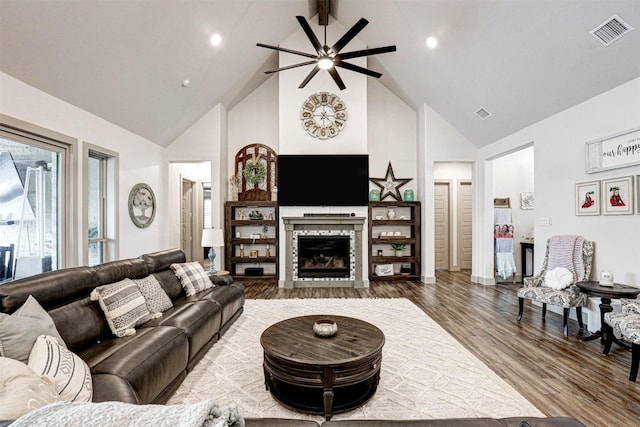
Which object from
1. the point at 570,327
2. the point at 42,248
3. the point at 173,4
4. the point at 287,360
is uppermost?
the point at 173,4

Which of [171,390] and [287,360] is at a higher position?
[287,360]

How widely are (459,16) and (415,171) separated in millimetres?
3307

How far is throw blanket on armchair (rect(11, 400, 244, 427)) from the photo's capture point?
2.59ft

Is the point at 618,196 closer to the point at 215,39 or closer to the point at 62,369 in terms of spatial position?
the point at 62,369

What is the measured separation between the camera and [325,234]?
6062 mm

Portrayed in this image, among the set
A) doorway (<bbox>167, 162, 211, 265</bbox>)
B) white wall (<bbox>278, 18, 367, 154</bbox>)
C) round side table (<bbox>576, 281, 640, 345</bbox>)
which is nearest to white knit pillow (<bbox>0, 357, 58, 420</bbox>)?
round side table (<bbox>576, 281, 640, 345</bbox>)

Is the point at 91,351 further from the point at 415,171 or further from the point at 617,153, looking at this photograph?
the point at 415,171

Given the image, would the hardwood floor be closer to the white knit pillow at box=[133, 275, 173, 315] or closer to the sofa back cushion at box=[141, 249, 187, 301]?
the sofa back cushion at box=[141, 249, 187, 301]

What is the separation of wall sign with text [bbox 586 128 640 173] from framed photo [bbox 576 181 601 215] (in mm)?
181

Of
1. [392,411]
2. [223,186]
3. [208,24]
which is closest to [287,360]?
[392,411]

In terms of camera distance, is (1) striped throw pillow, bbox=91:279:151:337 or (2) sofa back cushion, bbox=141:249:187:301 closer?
(1) striped throw pillow, bbox=91:279:151:337

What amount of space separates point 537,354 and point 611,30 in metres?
3.20

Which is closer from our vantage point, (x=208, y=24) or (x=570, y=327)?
(x=570, y=327)

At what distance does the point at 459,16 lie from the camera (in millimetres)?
4113
